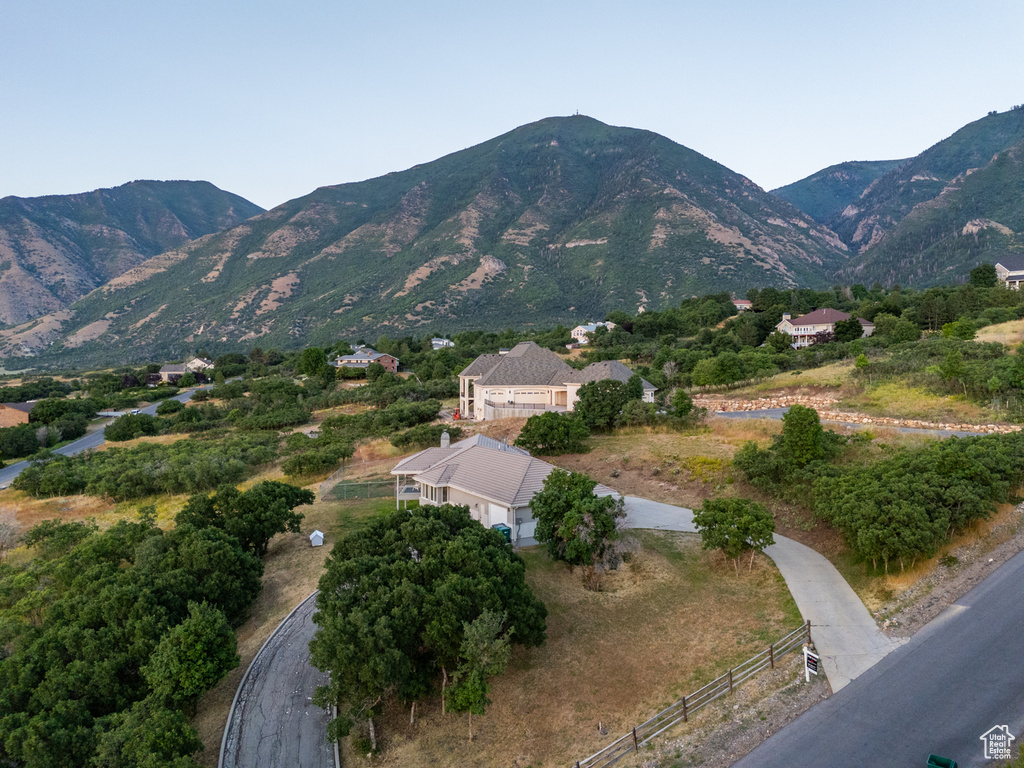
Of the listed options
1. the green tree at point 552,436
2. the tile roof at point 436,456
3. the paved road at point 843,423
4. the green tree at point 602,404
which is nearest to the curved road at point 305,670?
the tile roof at point 436,456

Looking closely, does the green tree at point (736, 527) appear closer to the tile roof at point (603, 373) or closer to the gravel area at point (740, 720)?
the gravel area at point (740, 720)

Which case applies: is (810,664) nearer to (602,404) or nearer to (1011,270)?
(602,404)

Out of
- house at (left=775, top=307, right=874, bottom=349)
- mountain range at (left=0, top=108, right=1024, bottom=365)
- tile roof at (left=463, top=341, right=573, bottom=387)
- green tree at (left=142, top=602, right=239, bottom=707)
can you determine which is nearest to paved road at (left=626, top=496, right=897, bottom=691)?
green tree at (left=142, top=602, right=239, bottom=707)

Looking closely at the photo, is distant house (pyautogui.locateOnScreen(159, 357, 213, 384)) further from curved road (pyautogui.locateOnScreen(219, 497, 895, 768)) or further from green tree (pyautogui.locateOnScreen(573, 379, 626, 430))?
curved road (pyautogui.locateOnScreen(219, 497, 895, 768))

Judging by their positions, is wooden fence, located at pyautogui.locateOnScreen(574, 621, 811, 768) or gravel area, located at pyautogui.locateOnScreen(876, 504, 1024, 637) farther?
gravel area, located at pyautogui.locateOnScreen(876, 504, 1024, 637)

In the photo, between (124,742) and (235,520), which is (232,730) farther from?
(235,520)

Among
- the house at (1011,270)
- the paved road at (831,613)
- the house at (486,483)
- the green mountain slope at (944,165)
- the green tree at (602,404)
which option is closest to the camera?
the paved road at (831,613)
